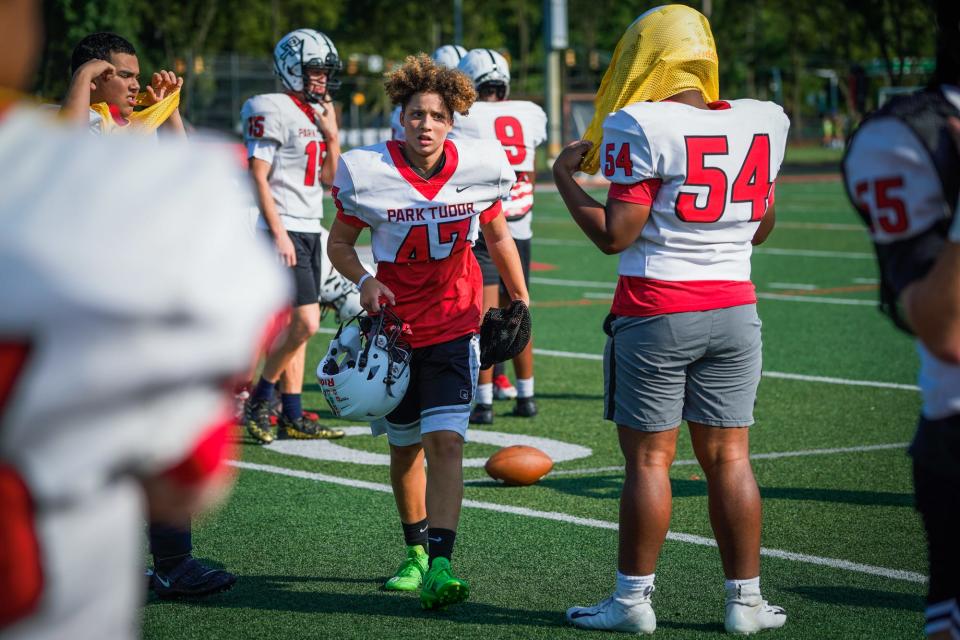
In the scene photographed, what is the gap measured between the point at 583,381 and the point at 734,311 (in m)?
5.23

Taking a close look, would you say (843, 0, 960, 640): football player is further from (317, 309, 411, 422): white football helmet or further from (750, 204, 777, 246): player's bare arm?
(317, 309, 411, 422): white football helmet

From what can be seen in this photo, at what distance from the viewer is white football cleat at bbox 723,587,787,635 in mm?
4505

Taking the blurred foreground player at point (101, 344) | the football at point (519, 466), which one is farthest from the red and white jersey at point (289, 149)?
the blurred foreground player at point (101, 344)

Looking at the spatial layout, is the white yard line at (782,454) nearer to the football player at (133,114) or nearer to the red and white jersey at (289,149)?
the football player at (133,114)

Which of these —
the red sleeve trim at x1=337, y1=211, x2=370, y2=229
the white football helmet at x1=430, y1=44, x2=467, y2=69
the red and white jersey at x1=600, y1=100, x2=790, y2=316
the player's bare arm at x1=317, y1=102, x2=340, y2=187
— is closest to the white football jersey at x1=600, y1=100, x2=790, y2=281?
the red and white jersey at x1=600, y1=100, x2=790, y2=316

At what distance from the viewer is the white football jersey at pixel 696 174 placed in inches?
172

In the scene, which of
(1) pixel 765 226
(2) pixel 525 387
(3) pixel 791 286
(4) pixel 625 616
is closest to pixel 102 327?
(4) pixel 625 616

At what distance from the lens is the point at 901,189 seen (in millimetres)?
2506

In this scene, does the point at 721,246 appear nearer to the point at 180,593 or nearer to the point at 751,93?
the point at 180,593

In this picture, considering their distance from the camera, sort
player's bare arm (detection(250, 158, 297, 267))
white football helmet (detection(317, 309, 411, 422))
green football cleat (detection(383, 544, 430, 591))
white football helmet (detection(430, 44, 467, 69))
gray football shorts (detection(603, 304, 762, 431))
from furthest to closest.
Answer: white football helmet (detection(430, 44, 467, 69)) → player's bare arm (detection(250, 158, 297, 267)) → green football cleat (detection(383, 544, 430, 591)) → white football helmet (detection(317, 309, 411, 422)) → gray football shorts (detection(603, 304, 762, 431))

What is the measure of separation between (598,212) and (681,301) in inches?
17.1

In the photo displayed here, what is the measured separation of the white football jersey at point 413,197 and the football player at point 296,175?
2.64 meters

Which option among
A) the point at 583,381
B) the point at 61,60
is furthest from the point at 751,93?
the point at 583,381

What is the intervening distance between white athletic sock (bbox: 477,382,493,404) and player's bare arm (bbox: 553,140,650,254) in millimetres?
3922
